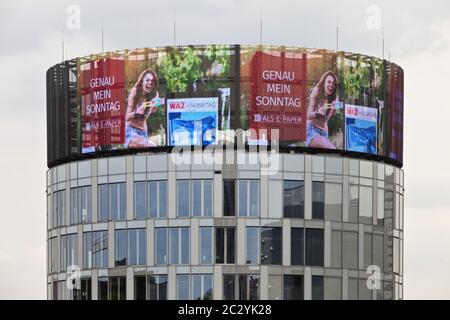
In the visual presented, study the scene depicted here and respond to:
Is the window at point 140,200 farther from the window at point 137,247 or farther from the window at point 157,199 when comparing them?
the window at point 137,247

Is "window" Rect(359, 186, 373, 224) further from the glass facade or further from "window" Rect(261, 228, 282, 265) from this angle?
"window" Rect(261, 228, 282, 265)

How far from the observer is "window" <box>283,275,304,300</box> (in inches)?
4977

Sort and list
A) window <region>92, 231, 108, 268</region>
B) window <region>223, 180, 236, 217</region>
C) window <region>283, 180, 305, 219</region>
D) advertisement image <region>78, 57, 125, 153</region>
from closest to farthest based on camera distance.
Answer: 1. window <region>223, 180, 236, 217</region>
2. window <region>283, 180, 305, 219</region>
3. advertisement image <region>78, 57, 125, 153</region>
4. window <region>92, 231, 108, 268</region>

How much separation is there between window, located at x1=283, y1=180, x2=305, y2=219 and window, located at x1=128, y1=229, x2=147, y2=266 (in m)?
12.1

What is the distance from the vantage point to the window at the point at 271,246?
126 m

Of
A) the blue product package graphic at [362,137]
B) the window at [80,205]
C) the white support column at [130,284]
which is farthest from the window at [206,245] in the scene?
the blue product package graphic at [362,137]

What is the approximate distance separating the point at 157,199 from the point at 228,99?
10335 mm

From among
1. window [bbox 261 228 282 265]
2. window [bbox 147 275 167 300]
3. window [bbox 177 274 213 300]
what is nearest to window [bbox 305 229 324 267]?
window [bbox 261 228 282 265]

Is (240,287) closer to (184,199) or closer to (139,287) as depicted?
(139,287)

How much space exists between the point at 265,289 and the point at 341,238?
334 inches

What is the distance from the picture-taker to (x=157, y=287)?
416 ft

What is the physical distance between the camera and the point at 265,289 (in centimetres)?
12525
